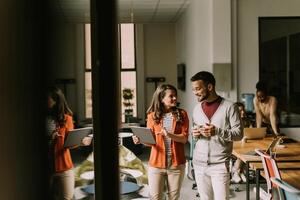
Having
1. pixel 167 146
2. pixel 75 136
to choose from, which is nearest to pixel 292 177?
pixel 167 146

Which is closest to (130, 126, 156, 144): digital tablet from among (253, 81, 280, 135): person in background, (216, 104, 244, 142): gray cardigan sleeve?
(216, 104, 244, 142): gray cardigan sleeve

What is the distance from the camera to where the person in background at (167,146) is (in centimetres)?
270

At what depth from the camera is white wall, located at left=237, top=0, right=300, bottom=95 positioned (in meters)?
5.08

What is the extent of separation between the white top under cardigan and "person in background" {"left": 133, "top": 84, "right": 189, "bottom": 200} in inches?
7.8

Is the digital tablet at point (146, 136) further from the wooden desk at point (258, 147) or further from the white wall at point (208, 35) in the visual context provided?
the white wall at point (208, 35)

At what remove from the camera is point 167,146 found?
2.72 m

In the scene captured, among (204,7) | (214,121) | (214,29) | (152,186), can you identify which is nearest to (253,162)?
(214,121)

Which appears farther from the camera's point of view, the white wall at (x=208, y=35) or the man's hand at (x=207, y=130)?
the white wall at (x=208, y=35)

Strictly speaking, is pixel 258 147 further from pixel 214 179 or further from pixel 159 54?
pixel 159 54

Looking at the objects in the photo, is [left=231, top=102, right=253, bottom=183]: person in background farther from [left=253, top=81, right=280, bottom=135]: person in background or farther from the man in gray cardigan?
the man in gray cardigan

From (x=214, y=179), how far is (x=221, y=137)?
28cm

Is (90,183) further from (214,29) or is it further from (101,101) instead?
(214,29)

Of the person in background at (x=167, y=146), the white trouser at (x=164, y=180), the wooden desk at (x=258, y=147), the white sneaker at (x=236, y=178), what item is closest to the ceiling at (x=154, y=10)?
the person in background at (x=167, y=146)

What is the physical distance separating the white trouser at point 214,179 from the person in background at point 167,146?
183 millimetres
